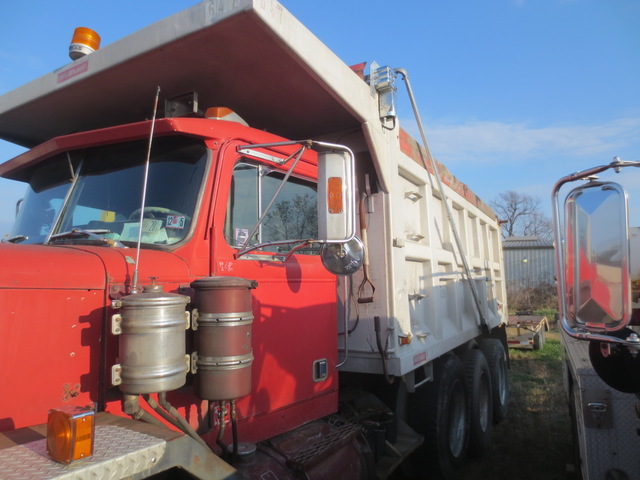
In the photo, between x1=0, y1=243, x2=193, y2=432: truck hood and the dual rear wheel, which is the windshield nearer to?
x1=0, y1=243, x2=193, y2=432: truck hood

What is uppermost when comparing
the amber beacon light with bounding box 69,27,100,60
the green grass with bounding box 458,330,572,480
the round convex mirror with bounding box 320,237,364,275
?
the amber beacon light with bounding box 69,27,100,60

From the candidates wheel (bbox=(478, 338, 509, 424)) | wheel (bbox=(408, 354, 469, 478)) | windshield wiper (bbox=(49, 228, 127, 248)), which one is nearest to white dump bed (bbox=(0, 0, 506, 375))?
wheel (bbox=(408, 354, 469, 478))

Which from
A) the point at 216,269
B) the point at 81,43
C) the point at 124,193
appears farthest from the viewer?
the point at 81,43

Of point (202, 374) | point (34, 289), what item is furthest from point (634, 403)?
point (34, 289)

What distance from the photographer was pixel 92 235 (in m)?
2.29

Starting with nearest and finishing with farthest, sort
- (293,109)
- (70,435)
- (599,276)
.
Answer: (70,435) → (599,276) → (293,109)

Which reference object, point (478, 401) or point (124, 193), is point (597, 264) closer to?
point (124, 193)

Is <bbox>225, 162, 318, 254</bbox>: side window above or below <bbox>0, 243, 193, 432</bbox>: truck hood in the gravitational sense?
above

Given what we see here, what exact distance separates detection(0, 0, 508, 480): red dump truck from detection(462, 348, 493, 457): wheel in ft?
2.26

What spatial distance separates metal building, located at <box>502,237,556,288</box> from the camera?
26.2 meters

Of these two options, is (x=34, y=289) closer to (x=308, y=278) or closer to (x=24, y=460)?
(x=24, y=460)

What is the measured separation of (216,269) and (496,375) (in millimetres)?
4923

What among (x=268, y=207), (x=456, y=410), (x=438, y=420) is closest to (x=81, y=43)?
(x=268, y=207)

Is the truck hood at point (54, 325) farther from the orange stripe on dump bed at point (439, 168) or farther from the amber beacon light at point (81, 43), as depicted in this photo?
the orange stripe on dump bed at point (439, 168)
